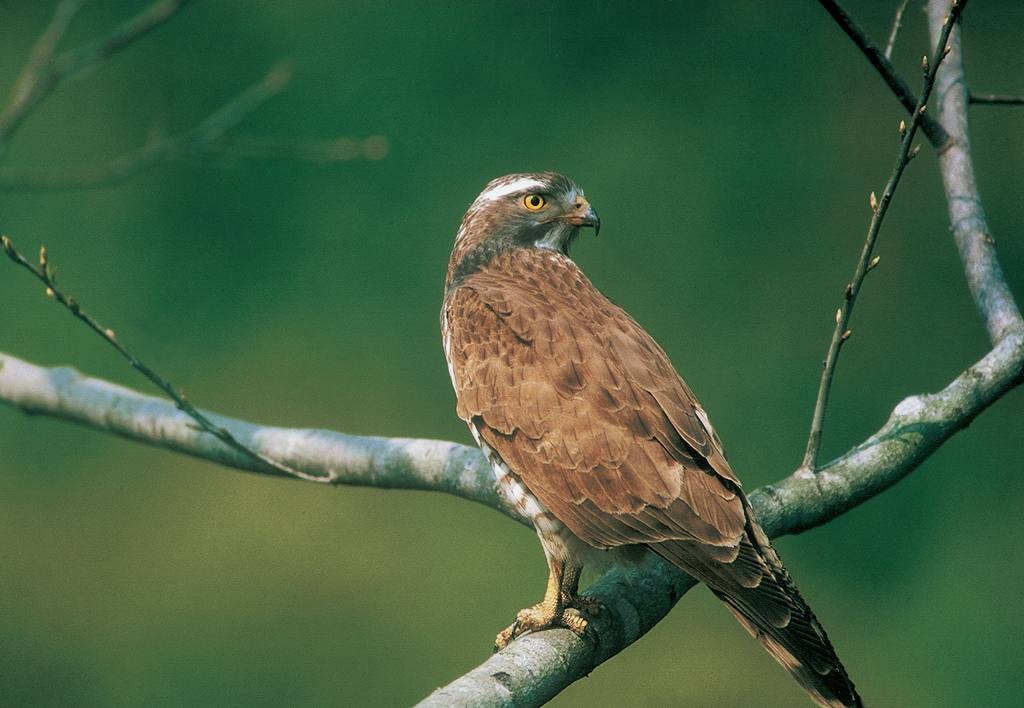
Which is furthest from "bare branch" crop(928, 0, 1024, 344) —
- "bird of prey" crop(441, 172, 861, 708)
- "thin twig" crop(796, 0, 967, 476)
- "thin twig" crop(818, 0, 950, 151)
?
"bird of prey" crop(441, 172, 861, 708)

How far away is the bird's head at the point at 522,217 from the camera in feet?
6.98

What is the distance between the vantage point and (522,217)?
2.16 m

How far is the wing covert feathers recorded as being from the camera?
1403 millimetres

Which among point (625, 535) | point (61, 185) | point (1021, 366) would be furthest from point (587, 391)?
point (61, 185)

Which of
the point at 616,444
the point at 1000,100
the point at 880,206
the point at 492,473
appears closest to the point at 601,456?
the point at 616,444

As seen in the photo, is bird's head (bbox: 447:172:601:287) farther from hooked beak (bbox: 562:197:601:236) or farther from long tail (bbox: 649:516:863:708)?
long tail (bbox: 649:516:863:708)

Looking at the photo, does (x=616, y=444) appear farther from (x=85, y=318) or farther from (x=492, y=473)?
(x=85, y=318)

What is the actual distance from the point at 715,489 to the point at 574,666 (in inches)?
14.2

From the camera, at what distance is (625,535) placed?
5.07 feet

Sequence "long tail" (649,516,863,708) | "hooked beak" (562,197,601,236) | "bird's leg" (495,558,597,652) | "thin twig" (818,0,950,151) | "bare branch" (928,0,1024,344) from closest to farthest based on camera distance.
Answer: "long tail" (649,516,863,708)
"thin twig" (818,0,950,151)
"bird's leg" (495,558,597,652)
"bare branch" (928,0,1024,344)
"hooked beak" (562,197,601,236)

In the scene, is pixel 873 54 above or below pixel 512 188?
below

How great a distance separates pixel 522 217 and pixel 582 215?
0.47ft

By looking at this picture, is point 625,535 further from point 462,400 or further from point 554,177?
point 554,177

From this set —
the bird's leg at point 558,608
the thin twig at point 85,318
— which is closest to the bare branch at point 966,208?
the bird's leg at point 558,608
